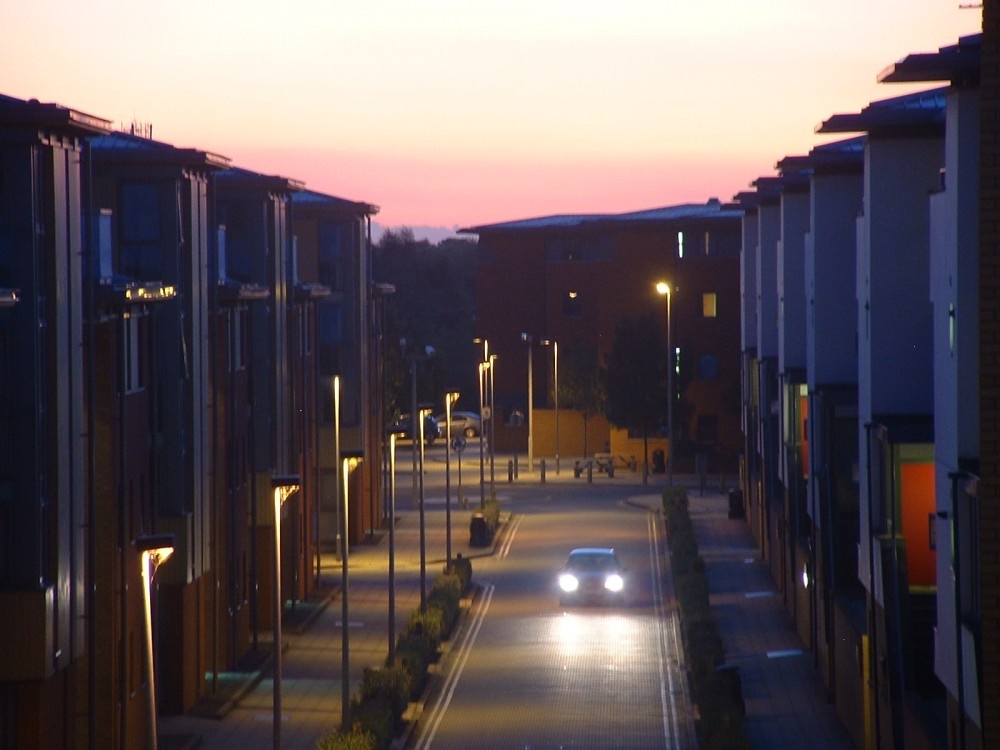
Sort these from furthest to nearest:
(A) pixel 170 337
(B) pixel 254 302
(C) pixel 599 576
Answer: (C) pixel 599 576 → (B) pixel 254 302 → (A) pixel 170 337

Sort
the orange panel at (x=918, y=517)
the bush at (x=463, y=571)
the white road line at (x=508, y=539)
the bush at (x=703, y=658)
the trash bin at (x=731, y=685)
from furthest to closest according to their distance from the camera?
the white road line at (x=508, y=539) → the bush at (x=463, y=571) → the trash bin at (x=731, y=685) → the orange panel at (x=918, y=517) → the bush at (x=703, y=658)

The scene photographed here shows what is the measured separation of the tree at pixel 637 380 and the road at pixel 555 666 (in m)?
21.3

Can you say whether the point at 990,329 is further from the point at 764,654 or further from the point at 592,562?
the point at 592,562

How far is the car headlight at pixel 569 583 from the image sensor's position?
37781 mm

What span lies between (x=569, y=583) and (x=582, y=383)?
36.8 metres

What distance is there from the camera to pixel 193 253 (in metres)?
26.4

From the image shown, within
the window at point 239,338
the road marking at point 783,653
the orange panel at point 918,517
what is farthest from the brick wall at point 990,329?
the window at point 239,338

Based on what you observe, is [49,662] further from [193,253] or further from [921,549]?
[921,549]

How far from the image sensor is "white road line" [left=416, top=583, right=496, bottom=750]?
25094 millimetres

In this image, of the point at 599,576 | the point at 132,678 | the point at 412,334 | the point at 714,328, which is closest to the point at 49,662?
the point at 132,678

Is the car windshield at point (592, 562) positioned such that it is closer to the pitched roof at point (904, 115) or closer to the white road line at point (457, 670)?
the white road line at point (457, 670)

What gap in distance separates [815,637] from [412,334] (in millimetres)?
65009

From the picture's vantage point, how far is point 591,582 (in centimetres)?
3778

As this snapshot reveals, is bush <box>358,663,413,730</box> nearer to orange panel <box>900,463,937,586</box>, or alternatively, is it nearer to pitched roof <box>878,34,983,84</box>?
orange panel <box>900,463,937,586</box>
